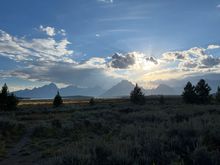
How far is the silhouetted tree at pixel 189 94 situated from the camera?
70.3 m

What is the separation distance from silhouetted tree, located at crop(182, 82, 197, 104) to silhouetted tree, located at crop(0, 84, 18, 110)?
38945 millimetres

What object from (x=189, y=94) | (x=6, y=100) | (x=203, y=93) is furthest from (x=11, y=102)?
(x=203, y=93)

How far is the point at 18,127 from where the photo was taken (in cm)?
2903

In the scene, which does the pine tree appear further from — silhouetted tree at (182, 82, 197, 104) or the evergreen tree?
silhouetted tree at (182, 82, 197, 104)

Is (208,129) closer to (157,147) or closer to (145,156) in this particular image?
(157,147)

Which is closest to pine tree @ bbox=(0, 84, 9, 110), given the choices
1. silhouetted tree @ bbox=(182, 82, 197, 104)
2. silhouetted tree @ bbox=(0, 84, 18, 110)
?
silhouetted tree @ bbox=(0, 84, 18, 110)

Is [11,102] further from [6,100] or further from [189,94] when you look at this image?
[189,94]

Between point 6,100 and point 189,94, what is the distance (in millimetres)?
40749

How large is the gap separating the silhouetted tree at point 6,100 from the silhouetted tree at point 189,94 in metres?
38.9

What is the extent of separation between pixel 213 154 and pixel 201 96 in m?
63.1

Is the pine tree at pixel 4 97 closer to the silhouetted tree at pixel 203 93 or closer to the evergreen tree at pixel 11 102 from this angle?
the evergreen tree at pixel 11 102

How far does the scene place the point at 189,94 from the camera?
7044cm

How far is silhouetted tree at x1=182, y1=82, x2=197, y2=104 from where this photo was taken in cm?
7031

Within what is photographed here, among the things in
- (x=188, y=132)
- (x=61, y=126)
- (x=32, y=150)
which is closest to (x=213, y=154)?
(x=188, y=132)
